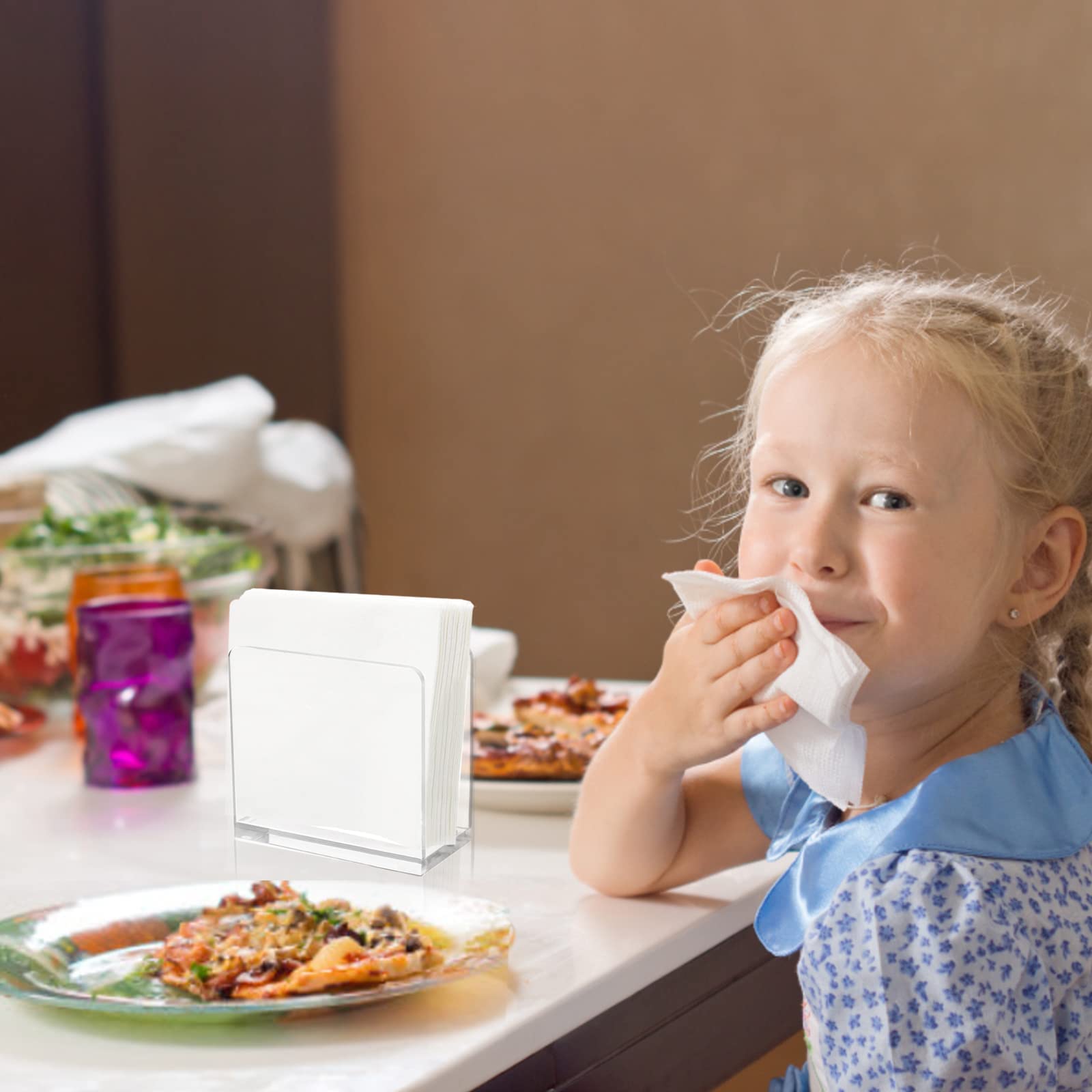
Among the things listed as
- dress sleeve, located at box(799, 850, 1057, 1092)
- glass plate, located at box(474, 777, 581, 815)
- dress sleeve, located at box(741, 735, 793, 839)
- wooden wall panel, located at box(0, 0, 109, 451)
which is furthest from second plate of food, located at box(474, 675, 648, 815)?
wooden wall panel, located at box(0, 0, 109, 451)

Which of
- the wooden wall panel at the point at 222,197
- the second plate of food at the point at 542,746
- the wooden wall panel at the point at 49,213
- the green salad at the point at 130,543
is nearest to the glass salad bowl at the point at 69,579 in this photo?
the green salad at the point at 130,543

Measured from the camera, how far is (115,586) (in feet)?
3.69

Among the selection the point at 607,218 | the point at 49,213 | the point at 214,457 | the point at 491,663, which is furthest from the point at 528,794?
the point at 49,213

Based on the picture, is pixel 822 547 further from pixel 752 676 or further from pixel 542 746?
pixel 542 746

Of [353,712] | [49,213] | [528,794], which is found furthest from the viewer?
[49,213]

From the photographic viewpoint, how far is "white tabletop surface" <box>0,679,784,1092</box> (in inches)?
21.0

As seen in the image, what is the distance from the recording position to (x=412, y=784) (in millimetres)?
460

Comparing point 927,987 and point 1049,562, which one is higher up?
point 1049,562

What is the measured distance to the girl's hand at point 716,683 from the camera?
1.96 ft

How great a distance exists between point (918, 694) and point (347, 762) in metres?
0.32

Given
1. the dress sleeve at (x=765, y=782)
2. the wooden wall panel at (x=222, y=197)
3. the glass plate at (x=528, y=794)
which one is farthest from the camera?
the wooden wall panel at (x=222, y=197)

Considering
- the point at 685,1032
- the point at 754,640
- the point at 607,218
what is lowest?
the point at 685,1032

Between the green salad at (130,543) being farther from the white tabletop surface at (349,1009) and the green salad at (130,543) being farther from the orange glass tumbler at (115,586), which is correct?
the white tabletop surface at (349,1009)

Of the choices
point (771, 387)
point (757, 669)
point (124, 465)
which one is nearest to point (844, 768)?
point (757, 669)
